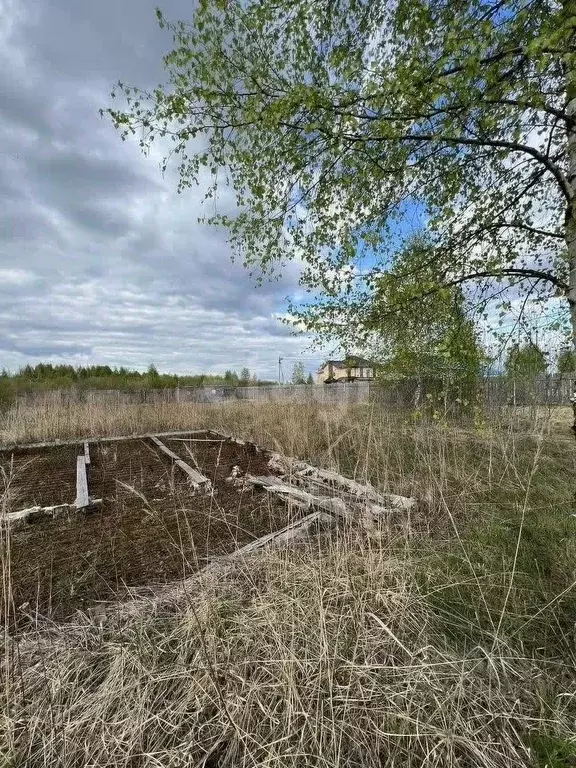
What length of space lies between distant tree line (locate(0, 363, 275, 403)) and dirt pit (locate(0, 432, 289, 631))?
1141cm

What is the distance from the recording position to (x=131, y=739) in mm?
1249

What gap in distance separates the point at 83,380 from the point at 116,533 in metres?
28.3

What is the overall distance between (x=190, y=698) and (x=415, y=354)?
3118 millimetres

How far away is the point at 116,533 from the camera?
333cm

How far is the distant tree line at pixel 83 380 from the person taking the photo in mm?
18009

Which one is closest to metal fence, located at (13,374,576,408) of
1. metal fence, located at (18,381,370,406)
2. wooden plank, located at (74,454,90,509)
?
metal fence, located at (18,381,370,406)

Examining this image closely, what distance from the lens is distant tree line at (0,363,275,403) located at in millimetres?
18009

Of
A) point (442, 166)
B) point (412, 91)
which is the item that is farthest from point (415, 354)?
point (412, 91)

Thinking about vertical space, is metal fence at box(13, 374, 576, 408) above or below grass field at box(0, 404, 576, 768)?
above

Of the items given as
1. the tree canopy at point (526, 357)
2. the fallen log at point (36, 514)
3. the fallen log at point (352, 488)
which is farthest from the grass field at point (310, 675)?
the fallen log at point (36, 514)

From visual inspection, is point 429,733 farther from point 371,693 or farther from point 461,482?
point 461,482

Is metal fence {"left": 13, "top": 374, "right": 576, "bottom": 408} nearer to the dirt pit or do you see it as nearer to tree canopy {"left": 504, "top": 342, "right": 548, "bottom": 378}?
tree canopy {"left": 504, "top": 342, "right": 548, "bottom": 378}

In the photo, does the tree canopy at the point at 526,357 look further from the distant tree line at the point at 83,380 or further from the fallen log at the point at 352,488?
the distant tree line at the point at 83,380

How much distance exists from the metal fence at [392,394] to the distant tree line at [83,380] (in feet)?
9.85
